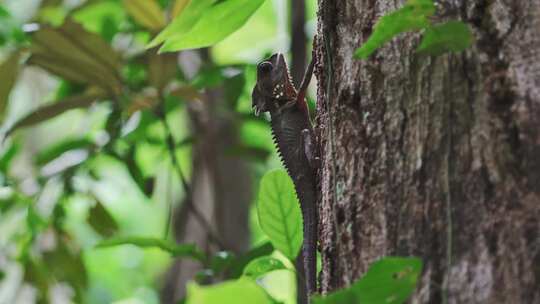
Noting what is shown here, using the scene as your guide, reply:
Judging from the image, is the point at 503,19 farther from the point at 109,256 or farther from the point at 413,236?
the point at 109,256

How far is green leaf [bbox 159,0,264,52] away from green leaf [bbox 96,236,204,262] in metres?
0.43

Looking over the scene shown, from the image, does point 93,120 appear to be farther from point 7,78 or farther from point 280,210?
point 280,210

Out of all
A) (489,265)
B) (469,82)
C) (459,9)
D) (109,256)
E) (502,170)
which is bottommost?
(109,256)

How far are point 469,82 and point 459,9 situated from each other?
0.40 feet

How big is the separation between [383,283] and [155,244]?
85cm

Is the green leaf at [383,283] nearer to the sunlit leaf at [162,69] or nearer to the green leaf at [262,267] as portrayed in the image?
the green leaf at [262,267]

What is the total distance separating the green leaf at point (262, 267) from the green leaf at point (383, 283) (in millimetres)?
454

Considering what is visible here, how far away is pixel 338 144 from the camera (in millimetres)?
1303

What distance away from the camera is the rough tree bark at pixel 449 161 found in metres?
1.03

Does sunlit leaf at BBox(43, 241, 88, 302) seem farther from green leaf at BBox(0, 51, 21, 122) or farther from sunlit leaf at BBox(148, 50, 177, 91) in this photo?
sunlit leaf at BBox(148, 50, 177, 91)

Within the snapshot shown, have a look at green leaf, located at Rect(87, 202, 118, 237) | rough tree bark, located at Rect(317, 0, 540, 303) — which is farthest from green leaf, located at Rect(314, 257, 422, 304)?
green leaf, located at Rect(87, 202, 118, 237)

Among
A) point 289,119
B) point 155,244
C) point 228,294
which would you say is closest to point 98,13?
point 289,119

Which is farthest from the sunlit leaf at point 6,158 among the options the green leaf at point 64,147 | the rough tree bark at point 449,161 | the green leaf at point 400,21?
the green leaf at point 400,21

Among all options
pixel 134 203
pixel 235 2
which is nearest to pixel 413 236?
pixel 235 2
